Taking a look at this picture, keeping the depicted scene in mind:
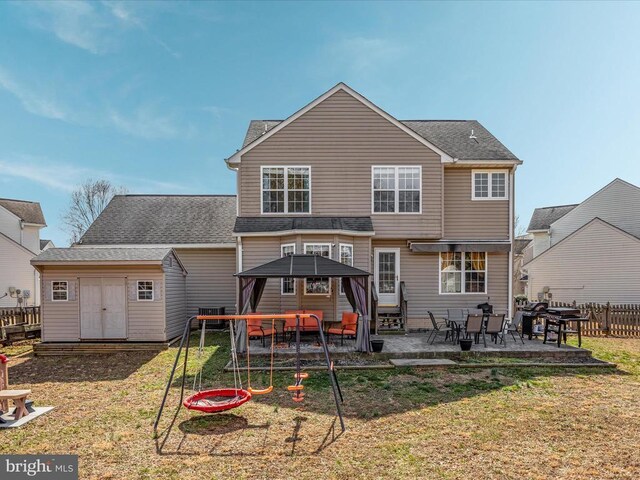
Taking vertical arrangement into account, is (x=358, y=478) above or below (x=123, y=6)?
below

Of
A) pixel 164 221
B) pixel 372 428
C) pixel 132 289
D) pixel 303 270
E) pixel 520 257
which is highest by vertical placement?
pixel 164 221

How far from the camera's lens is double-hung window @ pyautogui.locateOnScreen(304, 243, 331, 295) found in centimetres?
1291

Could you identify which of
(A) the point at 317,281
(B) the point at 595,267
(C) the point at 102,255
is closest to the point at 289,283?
(A) the point at 317,281

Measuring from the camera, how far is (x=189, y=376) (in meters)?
8.66

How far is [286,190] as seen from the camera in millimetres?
13891

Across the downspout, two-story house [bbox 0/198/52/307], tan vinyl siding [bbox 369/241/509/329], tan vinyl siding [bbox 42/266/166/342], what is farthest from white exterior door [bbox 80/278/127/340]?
two-story house [bbox 0/198/52/307]

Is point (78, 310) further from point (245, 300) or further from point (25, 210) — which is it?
point (25, 210)

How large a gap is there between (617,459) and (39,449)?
25.7 ft

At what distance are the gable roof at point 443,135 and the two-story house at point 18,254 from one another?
60.2ft

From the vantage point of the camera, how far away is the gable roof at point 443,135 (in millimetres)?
13758

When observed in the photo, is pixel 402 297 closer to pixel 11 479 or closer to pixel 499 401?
pixel 499 401

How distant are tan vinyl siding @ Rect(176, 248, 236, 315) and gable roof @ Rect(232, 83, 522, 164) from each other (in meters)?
4.99

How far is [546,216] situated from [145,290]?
1275 inches

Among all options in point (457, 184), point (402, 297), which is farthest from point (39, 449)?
point (457, 184)
